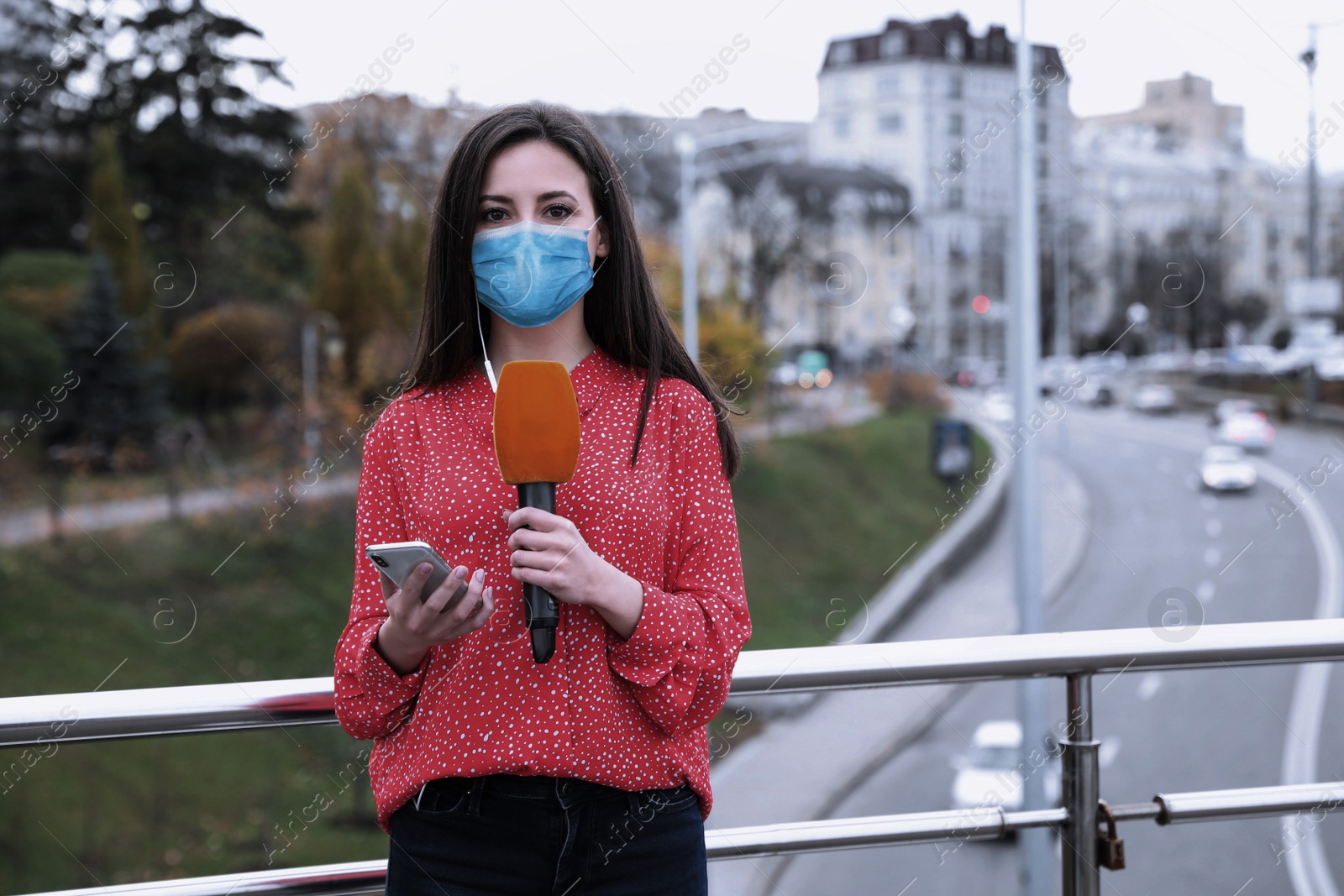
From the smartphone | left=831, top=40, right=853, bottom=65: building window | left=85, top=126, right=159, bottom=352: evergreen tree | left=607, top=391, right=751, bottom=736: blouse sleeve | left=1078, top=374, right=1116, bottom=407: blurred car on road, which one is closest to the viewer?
the smartphone

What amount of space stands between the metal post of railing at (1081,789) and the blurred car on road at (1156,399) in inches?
780

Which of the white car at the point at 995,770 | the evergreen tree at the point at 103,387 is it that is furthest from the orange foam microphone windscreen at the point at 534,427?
the evergreen tree at the point at 103,387

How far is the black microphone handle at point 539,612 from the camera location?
1039mm

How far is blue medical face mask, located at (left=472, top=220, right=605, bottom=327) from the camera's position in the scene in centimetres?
123

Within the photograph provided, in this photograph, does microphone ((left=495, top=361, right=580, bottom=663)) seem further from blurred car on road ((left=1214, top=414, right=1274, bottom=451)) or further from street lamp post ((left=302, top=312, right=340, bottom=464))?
blurred car on road ((left=1214, top=414, right=1274, bottom=451))

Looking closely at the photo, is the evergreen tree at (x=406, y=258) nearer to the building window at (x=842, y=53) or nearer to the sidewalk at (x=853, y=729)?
the sidewalk at (x=853, y=729)

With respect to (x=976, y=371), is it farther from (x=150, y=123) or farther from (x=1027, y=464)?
(x=150, y=123)

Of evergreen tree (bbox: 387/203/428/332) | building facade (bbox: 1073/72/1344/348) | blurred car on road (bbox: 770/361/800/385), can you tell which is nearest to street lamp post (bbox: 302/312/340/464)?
evergreen tree (bbox: 387/203/428/332)

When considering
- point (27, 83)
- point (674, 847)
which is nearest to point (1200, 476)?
point (27, 83)

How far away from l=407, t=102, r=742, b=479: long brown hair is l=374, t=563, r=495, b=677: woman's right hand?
0.90 feet

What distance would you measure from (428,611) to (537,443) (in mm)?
184

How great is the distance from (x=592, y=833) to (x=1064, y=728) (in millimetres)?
874

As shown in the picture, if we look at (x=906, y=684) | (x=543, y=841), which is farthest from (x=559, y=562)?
(x=906, y=684)

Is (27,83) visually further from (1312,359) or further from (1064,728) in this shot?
(1312,359)
